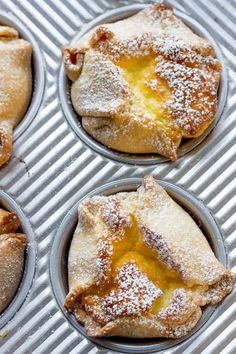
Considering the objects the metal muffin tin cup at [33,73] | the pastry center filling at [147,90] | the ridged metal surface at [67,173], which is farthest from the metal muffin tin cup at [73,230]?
the metal muffin tin cup at [33,73]

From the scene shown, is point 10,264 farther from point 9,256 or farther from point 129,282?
point 129,282

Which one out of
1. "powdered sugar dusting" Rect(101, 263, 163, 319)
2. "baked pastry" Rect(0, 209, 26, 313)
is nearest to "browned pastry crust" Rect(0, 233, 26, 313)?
"baked pastry" Rect(0, 209, 26, 313)

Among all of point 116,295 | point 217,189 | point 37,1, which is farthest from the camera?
point 37,1

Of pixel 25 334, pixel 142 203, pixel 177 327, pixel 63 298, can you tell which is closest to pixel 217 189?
pixel 142 203

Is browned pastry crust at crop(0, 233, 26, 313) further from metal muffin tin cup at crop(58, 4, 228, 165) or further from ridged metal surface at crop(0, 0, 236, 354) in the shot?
metal muffin tin cup at crop(58, 4, 228, 165)

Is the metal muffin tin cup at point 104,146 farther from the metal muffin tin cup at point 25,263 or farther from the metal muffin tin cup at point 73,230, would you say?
the metal muffin tin cup at point 25,263

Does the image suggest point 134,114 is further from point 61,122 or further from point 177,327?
point 177,327
